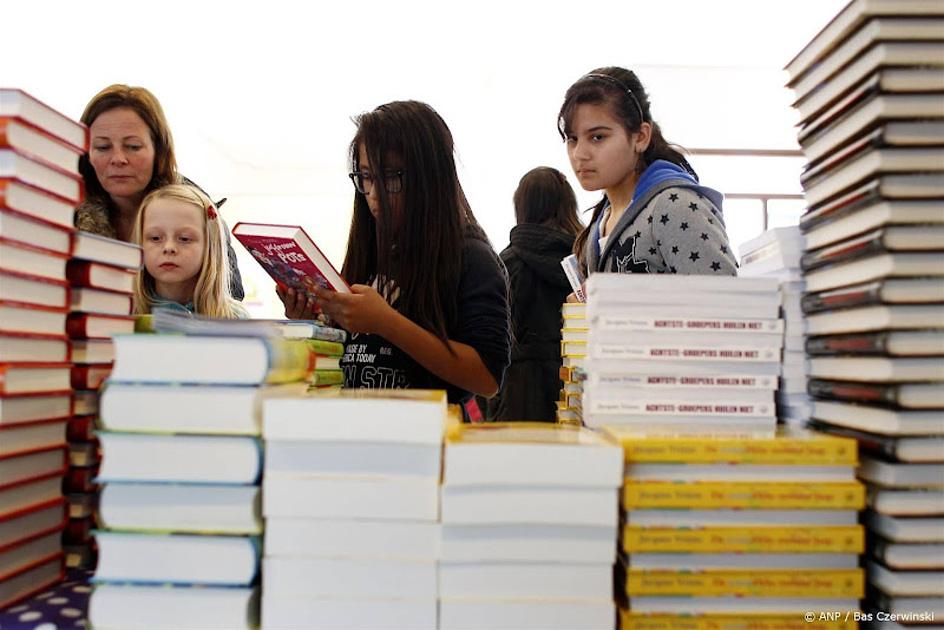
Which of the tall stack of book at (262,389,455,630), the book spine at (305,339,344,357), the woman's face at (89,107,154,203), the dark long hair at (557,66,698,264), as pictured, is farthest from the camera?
the woman's face at (89,107,154,203)

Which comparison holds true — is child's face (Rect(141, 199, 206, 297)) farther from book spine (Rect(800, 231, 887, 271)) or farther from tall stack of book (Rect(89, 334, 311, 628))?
book spine (Rect(800, 231, 887, 271))

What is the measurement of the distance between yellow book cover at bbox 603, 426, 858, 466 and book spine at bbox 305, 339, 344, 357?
48 centimetres

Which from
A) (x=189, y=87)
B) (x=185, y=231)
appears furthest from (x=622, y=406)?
(x=189, y=87)

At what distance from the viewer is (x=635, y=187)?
1.56 m

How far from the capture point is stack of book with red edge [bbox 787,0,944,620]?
0.70m

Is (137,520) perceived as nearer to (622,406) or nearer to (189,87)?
(622,406)

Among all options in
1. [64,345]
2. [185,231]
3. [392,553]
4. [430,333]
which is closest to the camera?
[392,553]

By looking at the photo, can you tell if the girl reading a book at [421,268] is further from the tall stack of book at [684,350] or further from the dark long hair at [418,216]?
the tall stack of book at [684,350]

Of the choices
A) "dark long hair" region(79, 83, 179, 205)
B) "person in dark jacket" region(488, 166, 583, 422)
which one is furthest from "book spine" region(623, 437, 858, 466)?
"person in dark jacket" region(488, 166, 583, 422)

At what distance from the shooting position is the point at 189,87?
588 cm

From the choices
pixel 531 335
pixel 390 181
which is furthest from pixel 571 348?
pixel 531 335

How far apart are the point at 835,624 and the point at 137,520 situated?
67 cm

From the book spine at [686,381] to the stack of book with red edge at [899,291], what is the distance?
0.37ft

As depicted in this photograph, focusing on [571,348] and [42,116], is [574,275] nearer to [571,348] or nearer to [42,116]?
[571,348]
